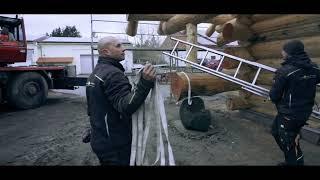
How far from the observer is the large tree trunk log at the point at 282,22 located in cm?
623

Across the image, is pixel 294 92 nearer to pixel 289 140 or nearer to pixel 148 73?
pixel 289 140

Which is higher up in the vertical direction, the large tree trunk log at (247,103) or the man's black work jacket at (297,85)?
the man's black work jacket at (297,85)

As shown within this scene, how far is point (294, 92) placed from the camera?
14.3 ft

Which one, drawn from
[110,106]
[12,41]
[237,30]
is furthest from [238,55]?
[12,41]

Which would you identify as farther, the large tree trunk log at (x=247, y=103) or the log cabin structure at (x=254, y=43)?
the large tree trunk log at (x=247, y=103)

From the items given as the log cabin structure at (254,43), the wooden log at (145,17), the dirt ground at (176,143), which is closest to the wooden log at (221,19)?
the log cabin structure at (254,43)

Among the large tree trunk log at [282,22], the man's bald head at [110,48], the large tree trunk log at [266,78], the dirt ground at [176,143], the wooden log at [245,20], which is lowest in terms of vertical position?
the dirt ground at [176,143]

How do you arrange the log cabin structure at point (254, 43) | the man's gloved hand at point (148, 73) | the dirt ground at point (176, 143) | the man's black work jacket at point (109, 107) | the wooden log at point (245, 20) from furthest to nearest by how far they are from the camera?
the wooden log at point (245, 20)
the log cabin structure at point (254, 43)
the dirt ground at point (176, 143)
the man's black work jacket at point (109, 107)
the man's gloved hand at point (148, 73)

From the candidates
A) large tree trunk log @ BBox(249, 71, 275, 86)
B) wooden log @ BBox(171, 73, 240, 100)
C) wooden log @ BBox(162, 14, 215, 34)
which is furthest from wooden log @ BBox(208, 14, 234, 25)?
wooden log @ BBox(171, 73, 240, 100)

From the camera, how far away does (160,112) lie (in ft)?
9.61

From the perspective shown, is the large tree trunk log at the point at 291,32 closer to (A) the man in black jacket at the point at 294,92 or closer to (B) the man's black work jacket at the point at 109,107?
(A) the man in black jacket at the point at 294,92

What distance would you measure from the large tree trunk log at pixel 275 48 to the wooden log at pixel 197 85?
0.99 metres
